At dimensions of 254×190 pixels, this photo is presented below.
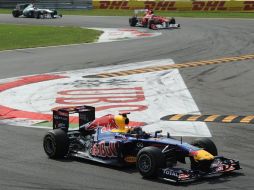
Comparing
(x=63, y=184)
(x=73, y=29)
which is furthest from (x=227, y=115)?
(x=73, y=29)

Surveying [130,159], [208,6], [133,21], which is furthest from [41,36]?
[130,159]

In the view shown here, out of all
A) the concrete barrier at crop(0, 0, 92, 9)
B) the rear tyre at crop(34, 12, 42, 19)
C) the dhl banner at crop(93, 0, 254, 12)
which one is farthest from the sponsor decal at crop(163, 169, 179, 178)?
the concrete barrier at crop(0, 0, 92, 9)

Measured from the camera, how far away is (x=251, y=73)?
2377 centimetres

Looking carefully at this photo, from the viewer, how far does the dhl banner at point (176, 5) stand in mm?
56938

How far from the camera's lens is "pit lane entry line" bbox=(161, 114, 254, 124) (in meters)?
15.6

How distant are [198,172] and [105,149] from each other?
6.68 ft

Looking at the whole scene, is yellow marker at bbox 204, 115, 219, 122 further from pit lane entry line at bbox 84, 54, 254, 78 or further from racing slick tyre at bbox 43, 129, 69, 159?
pit lane entry line at bbox 84, 54, 254, 78

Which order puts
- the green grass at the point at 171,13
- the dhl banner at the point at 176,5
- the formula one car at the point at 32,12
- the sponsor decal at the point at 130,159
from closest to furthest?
the sponsor decal at the point at 130,159
the green grass at the point at 171,13
the dhl banner at the point at 176,5
the formula one car at the point at 32,12

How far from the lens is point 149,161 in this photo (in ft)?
34.2

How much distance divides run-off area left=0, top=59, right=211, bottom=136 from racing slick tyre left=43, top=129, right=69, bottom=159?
3189 millimetres

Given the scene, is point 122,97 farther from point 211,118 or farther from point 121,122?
point 121,122

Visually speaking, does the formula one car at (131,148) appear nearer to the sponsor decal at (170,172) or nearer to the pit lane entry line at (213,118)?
the sponsor decal at (170,172)

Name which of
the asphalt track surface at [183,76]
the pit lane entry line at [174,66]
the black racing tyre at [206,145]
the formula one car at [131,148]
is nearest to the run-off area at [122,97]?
the asphalt track surface at [183,76]

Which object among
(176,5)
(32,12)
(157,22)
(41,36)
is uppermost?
(157,22)
